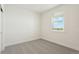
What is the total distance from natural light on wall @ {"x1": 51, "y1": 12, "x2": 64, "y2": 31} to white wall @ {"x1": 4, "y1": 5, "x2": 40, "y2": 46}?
1.64m

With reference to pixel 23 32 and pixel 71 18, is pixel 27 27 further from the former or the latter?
pixel 71 18

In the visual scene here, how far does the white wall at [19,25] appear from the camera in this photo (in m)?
3.73

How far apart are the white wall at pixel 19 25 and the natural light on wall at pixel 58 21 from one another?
164 centimetres

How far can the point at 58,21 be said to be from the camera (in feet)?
14.2

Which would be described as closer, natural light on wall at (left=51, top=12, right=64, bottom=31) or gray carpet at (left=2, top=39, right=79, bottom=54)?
gray carpet at (left=2, top=39, right=79, bottom=54)

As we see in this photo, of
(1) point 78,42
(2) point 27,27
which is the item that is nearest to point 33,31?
(2) point 27,27

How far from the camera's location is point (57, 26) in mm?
4422

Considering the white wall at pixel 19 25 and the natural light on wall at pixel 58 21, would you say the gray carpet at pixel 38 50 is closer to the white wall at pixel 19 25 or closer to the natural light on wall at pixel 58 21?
the white wall at pixel 19 25

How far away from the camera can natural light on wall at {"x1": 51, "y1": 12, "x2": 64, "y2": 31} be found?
13.1 feet

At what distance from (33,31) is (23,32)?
1031 millimetres

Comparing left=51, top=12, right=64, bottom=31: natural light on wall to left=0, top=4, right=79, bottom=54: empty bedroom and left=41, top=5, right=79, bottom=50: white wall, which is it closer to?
left=0, top=4, right=79, bottom=54: empty bedroom

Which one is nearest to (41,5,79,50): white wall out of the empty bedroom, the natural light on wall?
the empty bedroom

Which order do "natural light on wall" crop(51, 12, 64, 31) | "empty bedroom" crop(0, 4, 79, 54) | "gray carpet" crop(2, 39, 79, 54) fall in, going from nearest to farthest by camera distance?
"gray carpet" crop(2, 39, 79, 54) → "empty bedroom" crop(0, 4, 79, 54) → "natural light on wall" crop(51, 12, 64, 31)

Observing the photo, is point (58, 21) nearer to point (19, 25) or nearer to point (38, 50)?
point (38, 50)
